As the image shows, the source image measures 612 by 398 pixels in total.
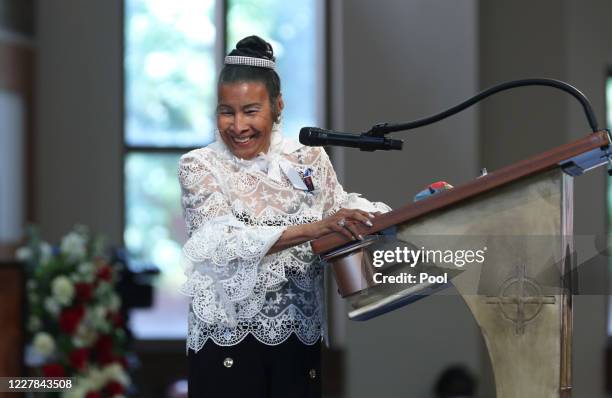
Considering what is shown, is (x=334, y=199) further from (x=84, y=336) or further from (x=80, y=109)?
(x=80, y=109)

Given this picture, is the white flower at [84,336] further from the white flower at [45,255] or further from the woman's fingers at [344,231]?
the woman's fingers at [344,231]

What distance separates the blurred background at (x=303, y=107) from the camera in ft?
20.7

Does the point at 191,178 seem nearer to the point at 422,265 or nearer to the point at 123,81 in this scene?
the point at 422,265

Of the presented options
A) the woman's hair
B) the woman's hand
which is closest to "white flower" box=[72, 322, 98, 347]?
the woman's hair

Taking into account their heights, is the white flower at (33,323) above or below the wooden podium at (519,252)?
below

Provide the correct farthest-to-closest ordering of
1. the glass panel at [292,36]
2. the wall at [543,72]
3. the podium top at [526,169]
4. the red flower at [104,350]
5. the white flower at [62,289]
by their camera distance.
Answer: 1. the glass panel at [292,36]
2. the wall at [543,72]
3. the red flower at [104,350]
4. the white flower at [62,289]
5. the podium top at [526,169]

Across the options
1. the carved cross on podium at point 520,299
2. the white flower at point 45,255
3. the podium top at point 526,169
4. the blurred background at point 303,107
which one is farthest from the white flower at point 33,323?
the carved cross on podium at point 520,299

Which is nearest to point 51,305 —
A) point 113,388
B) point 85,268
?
point 85,268

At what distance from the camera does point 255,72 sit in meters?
2.36

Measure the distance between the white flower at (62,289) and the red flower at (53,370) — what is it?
271 mm

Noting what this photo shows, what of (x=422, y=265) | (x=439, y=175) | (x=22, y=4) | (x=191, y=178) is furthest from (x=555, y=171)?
(x=22, y=4)

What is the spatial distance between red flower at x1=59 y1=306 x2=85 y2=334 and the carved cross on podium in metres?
3.09

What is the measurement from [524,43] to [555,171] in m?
5.14

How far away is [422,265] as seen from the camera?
188cm
